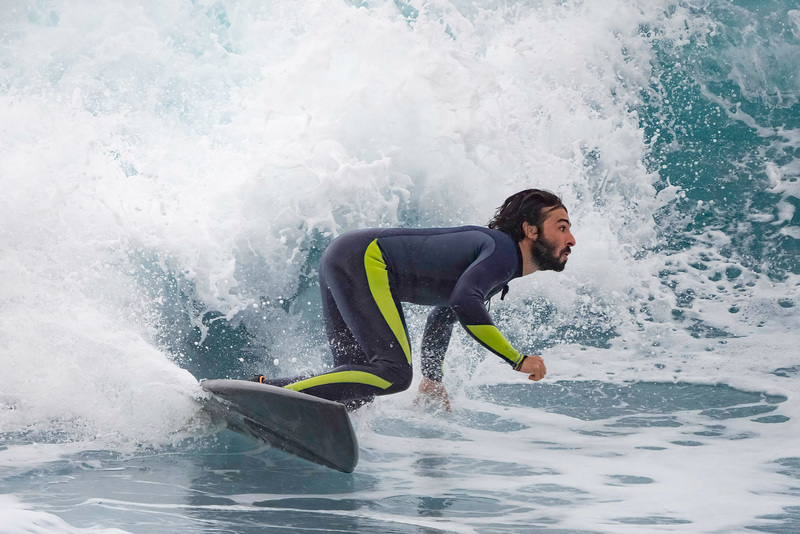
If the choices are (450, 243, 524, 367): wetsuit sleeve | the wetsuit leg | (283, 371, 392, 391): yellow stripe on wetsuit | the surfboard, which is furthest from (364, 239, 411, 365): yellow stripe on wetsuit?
the surfboard

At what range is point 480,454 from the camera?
3.43 meters

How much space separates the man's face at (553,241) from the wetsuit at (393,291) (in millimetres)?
94

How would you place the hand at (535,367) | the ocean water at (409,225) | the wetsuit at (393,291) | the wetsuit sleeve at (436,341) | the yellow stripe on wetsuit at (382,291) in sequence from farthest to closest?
the wetsuit sleeve at (436,341) → the yellow stripe on wetsuit at (382,291) → the wetsuit at (393,291) → the hand at (535,367) → the ocean water at (409,225)

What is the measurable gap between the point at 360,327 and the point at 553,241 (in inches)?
36.5

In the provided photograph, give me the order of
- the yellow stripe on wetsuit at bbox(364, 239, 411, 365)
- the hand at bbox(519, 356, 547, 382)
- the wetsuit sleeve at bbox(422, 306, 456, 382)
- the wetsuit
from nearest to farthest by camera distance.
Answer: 1. the hand at bbox(519, 356, 547, 382)
2. the wetsuit
3. the yellow stripe on wetsuit at bbox(364, 239, 411, 365)
4. the wetsuit sleeve at bbox(422, 306, 456, 382)

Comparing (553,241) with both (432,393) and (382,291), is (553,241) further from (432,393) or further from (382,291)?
(432,393)

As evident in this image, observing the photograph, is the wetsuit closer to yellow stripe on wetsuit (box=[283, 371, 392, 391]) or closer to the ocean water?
yellow stripe on wetsuit (box=[283, 371, 392, 391])

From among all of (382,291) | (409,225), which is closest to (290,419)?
(382,291)

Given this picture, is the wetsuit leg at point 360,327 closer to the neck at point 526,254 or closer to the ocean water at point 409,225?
the ocean water at point 409,225

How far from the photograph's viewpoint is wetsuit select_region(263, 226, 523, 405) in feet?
10.4

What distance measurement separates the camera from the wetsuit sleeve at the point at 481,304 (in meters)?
3.08

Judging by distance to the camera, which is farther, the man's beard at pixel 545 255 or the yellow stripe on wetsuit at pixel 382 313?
the man's beard at pixel 545 255

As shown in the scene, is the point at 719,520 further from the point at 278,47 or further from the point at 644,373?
the point at 278,47

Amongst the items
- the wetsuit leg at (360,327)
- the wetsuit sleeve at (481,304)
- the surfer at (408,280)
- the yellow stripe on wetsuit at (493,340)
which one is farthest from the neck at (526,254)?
the wetsuit leg at (360,327)
